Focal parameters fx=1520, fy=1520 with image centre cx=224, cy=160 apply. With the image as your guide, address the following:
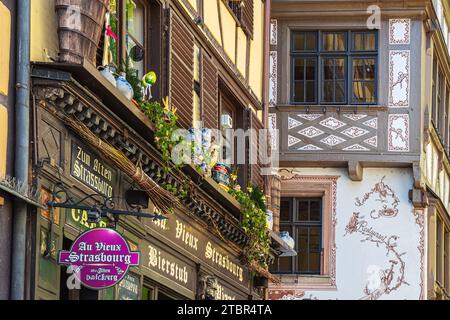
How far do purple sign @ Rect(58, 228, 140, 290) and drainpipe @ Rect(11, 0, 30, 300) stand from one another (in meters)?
0.56

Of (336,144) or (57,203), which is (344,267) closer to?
(336,144)

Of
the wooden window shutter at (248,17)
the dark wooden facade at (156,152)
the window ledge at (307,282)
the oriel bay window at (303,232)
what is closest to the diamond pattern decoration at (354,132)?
the oriel bay window at (303,232)

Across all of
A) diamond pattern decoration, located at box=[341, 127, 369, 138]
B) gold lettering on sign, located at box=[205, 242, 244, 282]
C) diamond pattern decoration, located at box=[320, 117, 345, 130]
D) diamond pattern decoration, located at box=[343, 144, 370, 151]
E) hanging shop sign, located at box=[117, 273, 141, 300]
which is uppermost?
diamond pattern decoration, located at box=[320, 117, 345, 130]

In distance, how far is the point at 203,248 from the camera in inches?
712

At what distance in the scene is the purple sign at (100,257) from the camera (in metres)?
11.9

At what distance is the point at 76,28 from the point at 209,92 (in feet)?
21.4

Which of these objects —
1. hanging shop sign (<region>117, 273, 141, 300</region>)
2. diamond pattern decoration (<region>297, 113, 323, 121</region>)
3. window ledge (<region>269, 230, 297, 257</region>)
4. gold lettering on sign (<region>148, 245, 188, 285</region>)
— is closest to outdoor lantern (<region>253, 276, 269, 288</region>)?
window ledge (<region>269, 230, 297, 257</region>)

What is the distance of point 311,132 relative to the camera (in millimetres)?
26734

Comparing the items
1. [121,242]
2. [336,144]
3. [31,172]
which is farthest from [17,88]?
[336,144]

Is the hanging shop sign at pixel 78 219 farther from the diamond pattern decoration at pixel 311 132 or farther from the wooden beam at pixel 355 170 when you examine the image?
the diamond pattern decoration at pixel 311 132

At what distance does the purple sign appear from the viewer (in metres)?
11.9

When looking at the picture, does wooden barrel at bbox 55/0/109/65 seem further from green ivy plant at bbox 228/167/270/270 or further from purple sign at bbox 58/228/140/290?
green ivy plant at bbox 228/167/270/270

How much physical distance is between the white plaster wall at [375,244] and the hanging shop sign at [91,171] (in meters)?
13.0

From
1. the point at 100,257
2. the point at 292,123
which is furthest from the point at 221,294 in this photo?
the point at 292,123
